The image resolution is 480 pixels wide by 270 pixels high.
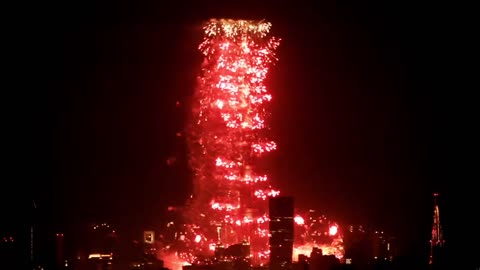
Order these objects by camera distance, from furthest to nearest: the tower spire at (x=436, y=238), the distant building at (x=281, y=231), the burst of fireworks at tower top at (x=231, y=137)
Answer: the tower spire at (x=436, y=238) < the burst of fireworks at tower top at (x=231, y=137) < the distant building at (x=281, y=231)

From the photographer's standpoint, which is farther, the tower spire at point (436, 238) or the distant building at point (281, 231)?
the tower spire at point (436, 238)

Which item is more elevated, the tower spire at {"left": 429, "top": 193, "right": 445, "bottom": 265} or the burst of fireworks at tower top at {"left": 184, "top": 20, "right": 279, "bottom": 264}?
the burst of fireworks at tower top at {"left": 184, "top": 20, "right": 279, "bottom": 264}

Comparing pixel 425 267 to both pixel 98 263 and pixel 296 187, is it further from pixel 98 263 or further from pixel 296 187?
pixel 98 263

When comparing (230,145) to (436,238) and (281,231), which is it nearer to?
(281,231)

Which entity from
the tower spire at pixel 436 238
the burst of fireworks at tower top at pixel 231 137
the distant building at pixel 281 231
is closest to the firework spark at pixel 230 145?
the burst of fireworks at tower top at pixel 231 137

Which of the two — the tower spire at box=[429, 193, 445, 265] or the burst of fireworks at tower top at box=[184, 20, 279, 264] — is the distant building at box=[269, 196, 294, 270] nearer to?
the burst of fireworks at tower top at box=[184, 20, 279, 264]

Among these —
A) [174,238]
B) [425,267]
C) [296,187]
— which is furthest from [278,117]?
[425,267]

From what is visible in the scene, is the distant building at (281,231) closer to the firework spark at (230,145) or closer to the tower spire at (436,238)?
the firework spark at (230,145)

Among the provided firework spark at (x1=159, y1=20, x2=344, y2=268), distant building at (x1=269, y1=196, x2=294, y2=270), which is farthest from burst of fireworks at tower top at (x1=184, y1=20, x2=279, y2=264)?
distant building at (x1=269, y1=196, x2=294, y2=270)
